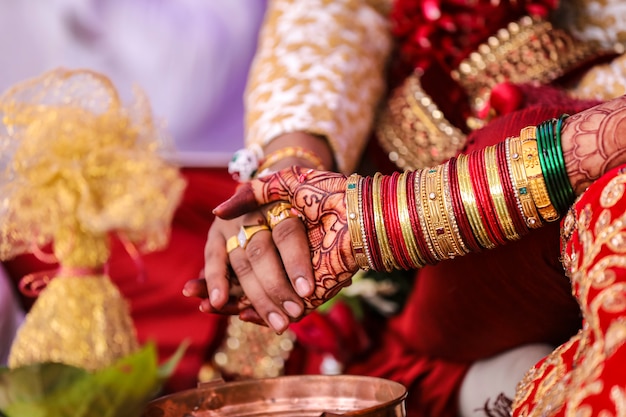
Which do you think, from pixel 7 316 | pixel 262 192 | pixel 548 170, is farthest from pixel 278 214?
pixel 7 316

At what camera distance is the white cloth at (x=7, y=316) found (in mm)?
1067

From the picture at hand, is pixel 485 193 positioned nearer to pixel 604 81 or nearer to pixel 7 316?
pixel 604 81

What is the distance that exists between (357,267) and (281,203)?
9cm

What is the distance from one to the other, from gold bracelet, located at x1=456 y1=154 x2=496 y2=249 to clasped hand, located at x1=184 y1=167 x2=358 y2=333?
3.9 inches

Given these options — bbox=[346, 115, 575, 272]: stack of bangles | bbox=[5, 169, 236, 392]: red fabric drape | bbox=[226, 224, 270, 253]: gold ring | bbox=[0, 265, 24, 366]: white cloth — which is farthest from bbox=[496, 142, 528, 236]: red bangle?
bbox=[0, 265, 24, 366]: white cloth

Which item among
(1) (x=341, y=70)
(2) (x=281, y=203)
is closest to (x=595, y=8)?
(1) (x=341, y=70)

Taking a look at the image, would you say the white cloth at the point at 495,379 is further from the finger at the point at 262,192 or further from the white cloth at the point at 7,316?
the white cloth at the point at 7,316

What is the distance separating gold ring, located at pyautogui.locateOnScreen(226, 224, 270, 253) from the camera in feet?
2.06

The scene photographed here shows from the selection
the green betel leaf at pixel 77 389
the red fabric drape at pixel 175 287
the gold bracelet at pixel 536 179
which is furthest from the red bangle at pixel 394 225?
the red fabric drape at pixel 175 287

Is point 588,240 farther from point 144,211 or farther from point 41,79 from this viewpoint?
Result: point 41,79

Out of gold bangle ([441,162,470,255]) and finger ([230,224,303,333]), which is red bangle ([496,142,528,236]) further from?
finger ([230,224,303,333])

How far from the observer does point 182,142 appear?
1597 millimetres

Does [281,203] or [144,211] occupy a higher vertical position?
[281,203]

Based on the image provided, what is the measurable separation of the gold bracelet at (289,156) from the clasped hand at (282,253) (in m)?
0.19
